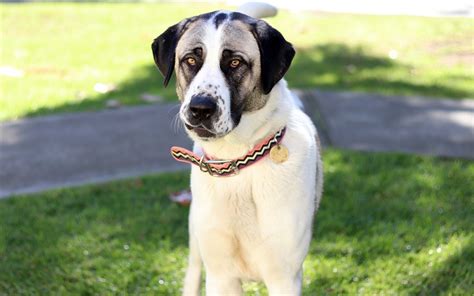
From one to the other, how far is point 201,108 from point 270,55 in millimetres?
426

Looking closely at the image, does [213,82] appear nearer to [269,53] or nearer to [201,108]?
[201,108]

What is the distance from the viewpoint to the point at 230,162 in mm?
3215

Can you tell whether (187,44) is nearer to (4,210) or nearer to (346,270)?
(346,270)

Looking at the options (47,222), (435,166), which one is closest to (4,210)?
(47,222)

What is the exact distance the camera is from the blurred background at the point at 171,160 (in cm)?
434

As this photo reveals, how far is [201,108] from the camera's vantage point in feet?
9.26

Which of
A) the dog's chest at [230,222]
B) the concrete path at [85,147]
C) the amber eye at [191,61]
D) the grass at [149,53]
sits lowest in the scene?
the grass at [149,53]

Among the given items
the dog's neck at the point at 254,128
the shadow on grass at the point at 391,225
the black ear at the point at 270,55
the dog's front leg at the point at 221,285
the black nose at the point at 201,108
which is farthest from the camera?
the shadow on grass at the point at 391,225

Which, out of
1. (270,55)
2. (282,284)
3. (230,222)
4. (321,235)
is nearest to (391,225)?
(321,235)

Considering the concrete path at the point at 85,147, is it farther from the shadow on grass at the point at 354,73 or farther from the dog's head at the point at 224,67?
the dog's head at the point at 224,67

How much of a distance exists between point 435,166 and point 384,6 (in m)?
5.85

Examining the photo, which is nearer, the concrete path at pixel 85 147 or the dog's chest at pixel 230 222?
the dog's chest at pixel 230 222

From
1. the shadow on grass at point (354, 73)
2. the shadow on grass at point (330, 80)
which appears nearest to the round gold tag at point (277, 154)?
the shadow on grass at point (330, 80)

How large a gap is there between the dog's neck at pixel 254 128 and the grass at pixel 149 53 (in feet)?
12.9
